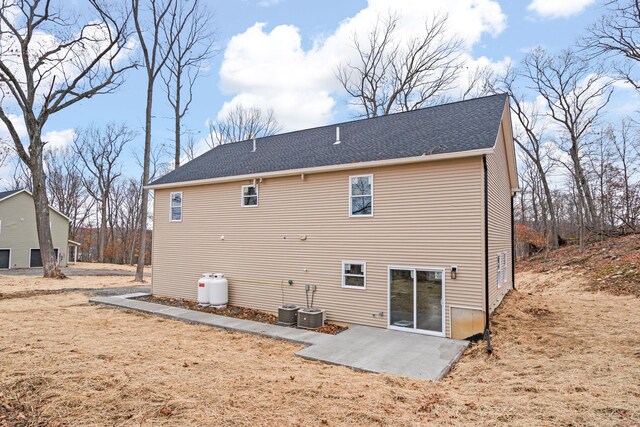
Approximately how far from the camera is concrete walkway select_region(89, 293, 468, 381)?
626cm

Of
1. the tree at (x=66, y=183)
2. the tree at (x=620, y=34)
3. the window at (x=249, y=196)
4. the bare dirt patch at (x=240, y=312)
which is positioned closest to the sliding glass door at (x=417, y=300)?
the bare dirt patch at (x=240, y=312)

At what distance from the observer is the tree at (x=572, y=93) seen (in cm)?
2252

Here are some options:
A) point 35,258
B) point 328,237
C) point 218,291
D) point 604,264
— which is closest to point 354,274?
point 328,237

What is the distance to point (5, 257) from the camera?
2542 cm

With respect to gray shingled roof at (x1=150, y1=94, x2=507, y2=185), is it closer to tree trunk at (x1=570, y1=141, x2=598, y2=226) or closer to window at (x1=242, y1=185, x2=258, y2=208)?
window at (x1=242, y1=185, x2=258, y2=208)

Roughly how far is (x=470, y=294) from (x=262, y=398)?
16.5ft

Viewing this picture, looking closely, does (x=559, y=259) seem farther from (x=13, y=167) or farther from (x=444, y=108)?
(x=13, y=167)

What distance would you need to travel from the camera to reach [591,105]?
23125 millimetres

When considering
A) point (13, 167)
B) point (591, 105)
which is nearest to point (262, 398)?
point (591, 105)

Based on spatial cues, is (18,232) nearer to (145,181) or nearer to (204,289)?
(145,181)

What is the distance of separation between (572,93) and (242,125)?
24.2 metres

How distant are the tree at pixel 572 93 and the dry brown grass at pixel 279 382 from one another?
18.6 meters

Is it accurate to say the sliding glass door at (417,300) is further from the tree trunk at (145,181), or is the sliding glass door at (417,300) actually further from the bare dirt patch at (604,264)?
the tree trunk at (145,181)

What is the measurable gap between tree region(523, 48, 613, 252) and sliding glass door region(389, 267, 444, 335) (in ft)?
63.3
